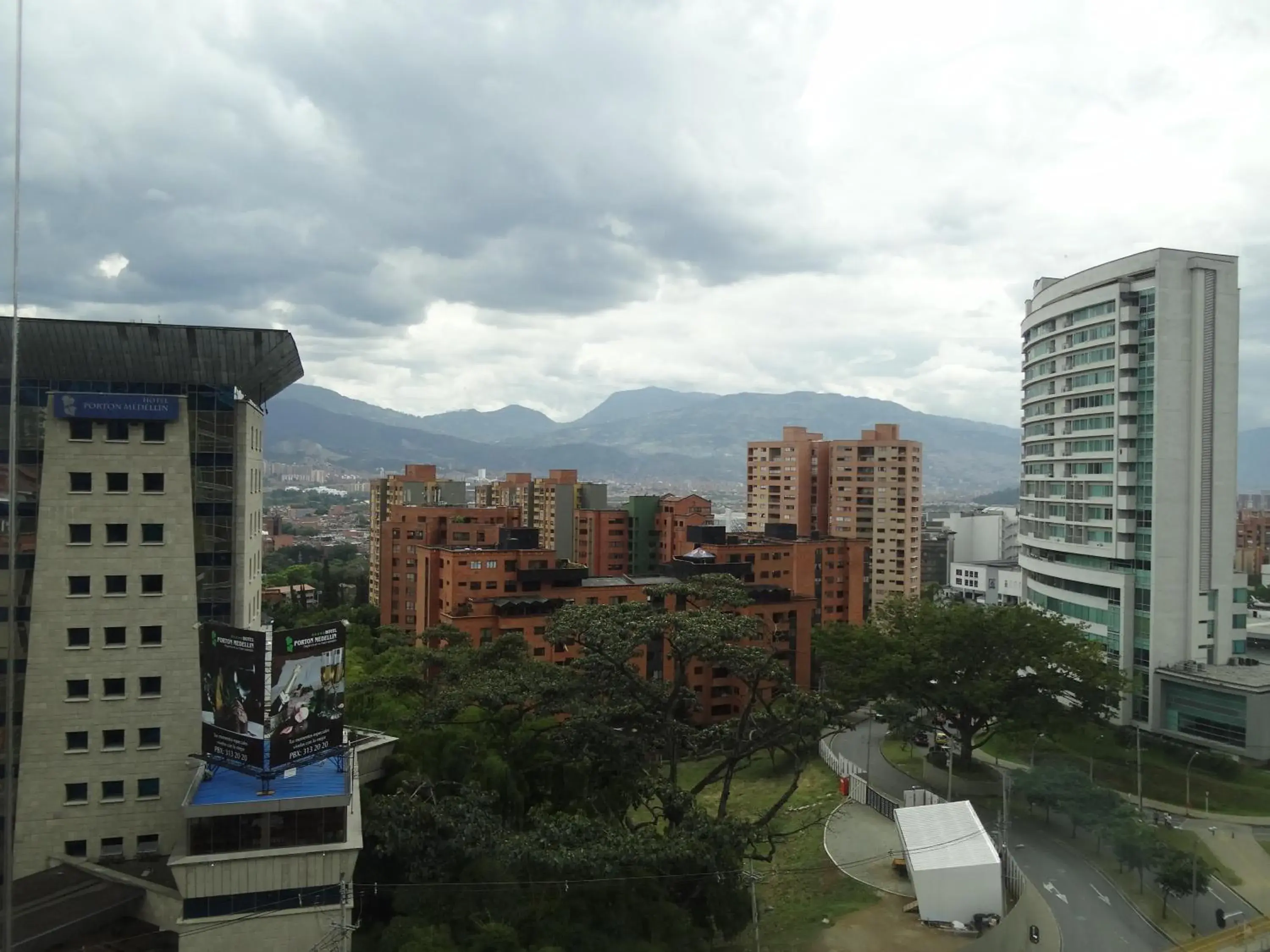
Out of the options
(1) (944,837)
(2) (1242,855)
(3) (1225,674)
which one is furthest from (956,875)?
(3) (1225,674)

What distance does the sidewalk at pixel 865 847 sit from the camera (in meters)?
26.8

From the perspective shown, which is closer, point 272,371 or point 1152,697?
point 272,371

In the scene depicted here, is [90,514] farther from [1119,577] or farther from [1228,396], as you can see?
[1228,396]

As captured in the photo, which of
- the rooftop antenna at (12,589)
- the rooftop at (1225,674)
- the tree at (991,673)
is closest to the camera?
the rooftop antenna at (12,589)

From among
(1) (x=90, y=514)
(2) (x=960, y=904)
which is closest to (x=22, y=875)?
(1) (x=90, y=514)

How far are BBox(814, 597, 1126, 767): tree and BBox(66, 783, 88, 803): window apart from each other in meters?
28.6

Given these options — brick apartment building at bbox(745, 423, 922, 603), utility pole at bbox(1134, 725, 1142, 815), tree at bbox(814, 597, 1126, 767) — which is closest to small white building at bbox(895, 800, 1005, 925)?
utility pole at bbox(1134, 725, 1142, 815)

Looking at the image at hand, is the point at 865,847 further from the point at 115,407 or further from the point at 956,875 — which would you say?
the point at 115,407

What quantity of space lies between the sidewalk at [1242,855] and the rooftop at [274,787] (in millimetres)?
26736

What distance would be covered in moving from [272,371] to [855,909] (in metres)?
23.3

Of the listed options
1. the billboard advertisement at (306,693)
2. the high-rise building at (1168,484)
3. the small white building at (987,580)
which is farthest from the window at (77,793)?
the small white building at (987,580)

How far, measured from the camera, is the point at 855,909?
25.0 m

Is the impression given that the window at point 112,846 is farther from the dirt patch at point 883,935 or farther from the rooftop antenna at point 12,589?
the dirt patch at point 883,935

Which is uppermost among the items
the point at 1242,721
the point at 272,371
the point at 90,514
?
the point at 272,371
